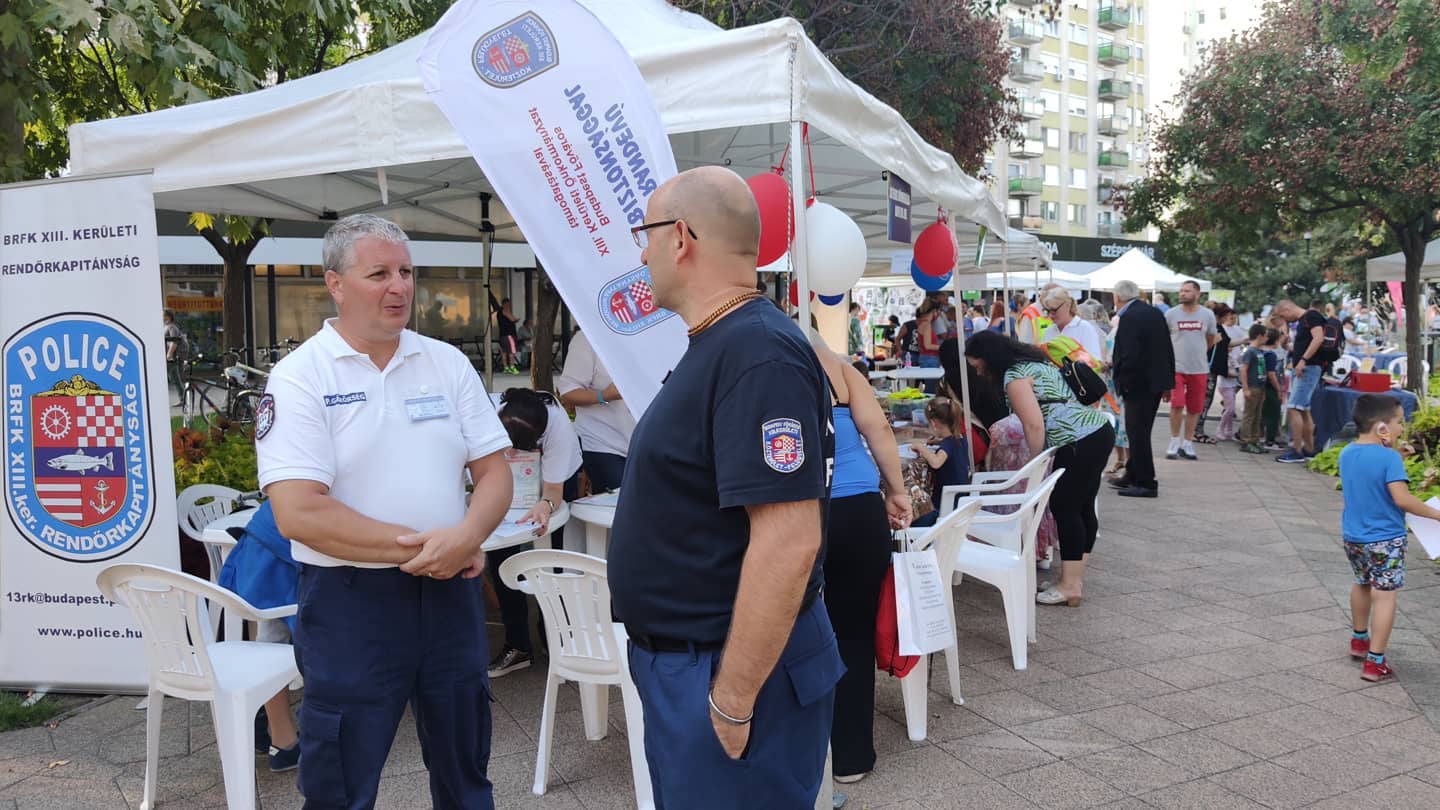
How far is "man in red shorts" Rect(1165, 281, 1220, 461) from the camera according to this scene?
10416 millimetres

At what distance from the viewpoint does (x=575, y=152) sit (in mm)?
3375

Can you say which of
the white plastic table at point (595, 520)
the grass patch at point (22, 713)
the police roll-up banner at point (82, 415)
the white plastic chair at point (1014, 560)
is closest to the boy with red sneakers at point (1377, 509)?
the white plastic chair at point (1014, 560)

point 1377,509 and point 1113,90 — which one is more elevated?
point 1113,90

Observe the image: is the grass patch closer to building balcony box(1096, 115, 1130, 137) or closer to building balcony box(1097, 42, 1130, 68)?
building balcony box(1096, 115, 1130, 137)

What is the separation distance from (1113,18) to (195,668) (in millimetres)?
65688

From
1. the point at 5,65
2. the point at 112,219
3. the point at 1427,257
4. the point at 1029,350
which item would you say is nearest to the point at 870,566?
the point at 1029,350

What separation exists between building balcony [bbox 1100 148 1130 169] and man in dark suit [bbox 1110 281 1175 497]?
5549cm

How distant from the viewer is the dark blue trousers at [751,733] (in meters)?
1.69

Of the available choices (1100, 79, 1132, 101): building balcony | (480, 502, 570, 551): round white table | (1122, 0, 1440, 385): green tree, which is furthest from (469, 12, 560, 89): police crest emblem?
(1100, 79, 1132, 101): building balcony

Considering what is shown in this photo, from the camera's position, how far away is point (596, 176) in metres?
3.36

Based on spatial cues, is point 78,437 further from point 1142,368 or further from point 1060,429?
point 1142,368

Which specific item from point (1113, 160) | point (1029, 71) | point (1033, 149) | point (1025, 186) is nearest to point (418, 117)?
point (1025, 186)

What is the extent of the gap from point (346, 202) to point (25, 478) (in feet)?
10.6

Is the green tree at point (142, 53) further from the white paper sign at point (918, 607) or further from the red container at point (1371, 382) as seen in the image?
the red container at point (1371, 382)
